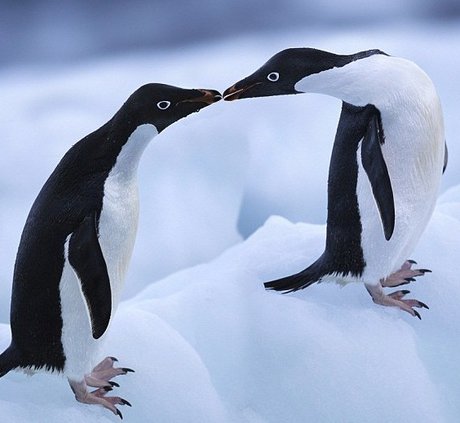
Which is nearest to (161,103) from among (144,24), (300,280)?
(300,280)

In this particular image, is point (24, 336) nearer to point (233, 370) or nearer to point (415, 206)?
point (233, 370)

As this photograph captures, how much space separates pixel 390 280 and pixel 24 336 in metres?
0.54

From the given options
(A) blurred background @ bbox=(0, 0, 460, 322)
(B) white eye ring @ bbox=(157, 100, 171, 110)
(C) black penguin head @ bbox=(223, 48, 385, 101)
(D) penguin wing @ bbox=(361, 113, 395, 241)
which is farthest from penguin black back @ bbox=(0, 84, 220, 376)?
(A) blurred background @ bbox=(0, 0, 460, 322)

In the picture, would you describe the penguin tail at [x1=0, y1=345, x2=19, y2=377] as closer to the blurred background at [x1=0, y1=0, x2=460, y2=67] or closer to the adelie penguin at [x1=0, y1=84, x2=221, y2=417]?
the adelie penguin at [x1=0, y1=84, x2=221, y2=417]

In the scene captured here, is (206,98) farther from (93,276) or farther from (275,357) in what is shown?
(275,357)

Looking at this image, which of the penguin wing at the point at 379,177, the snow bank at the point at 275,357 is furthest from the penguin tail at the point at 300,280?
the penguin wing at the point at 379,177

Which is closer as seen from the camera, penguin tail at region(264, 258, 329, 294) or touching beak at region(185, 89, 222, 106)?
touching beak at region(185, 89, 222, 106)

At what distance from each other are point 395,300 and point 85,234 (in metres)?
0.49

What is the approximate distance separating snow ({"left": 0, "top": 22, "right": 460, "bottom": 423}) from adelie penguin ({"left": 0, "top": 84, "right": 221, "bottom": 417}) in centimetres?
11

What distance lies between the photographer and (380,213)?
1016 mm

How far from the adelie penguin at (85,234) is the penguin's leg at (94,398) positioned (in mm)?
39

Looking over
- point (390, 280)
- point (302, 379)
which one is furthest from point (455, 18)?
point (302, 379)

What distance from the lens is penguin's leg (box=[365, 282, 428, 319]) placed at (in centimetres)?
114

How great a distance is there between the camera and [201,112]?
1768 mm
